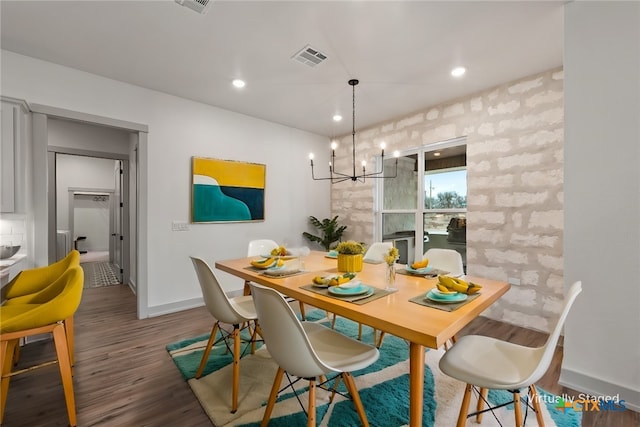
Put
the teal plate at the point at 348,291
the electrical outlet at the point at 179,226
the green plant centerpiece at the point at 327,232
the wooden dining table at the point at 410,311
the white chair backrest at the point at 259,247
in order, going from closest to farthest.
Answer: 1. the wooden dining table at the point at 410,311
2. the teal plate at the point at 348,291
3. the white chair backrest at the point at 259,247
4. the electrical outlet at the point at 179,226
5. the green plant centerpiece at the point at 327,232

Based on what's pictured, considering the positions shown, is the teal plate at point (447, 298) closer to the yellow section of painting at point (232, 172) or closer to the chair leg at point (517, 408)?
the chair leg at point (517, 408)

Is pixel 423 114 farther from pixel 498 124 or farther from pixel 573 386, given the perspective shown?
pixel 573 386

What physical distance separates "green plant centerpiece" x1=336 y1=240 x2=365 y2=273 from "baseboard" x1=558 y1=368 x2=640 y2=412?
5.31 ft

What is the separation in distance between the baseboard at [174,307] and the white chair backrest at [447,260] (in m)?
2.93

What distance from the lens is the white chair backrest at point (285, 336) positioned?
3.84ft

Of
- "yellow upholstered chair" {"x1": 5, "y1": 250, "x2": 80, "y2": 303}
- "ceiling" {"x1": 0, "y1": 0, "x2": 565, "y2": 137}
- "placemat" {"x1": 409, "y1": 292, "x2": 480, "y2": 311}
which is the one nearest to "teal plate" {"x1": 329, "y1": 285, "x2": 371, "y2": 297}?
"placemat" {"x1": 409, "y1": 292, "x2": 480, "y2": 311}

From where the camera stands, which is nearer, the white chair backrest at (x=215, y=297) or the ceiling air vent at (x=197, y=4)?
the white chair backrest at (x=215, y=297)

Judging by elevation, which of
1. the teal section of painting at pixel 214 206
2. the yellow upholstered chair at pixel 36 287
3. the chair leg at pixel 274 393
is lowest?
the chair leg at pixel 274 393

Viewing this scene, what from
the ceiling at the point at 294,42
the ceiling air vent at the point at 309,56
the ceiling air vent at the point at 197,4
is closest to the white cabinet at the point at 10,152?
the ceiling at the point at 294,42

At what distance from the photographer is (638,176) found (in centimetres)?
170

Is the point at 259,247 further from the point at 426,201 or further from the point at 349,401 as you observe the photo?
the point at 426,201

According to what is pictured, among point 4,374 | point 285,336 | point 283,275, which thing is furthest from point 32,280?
point 285,336

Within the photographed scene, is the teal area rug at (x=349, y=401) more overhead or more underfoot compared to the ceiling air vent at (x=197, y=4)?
more underfoot

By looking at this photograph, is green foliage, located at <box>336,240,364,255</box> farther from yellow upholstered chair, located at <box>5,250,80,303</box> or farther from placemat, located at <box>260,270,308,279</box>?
yellow upholstered chair, located at <box>5,250,80,303</box>
